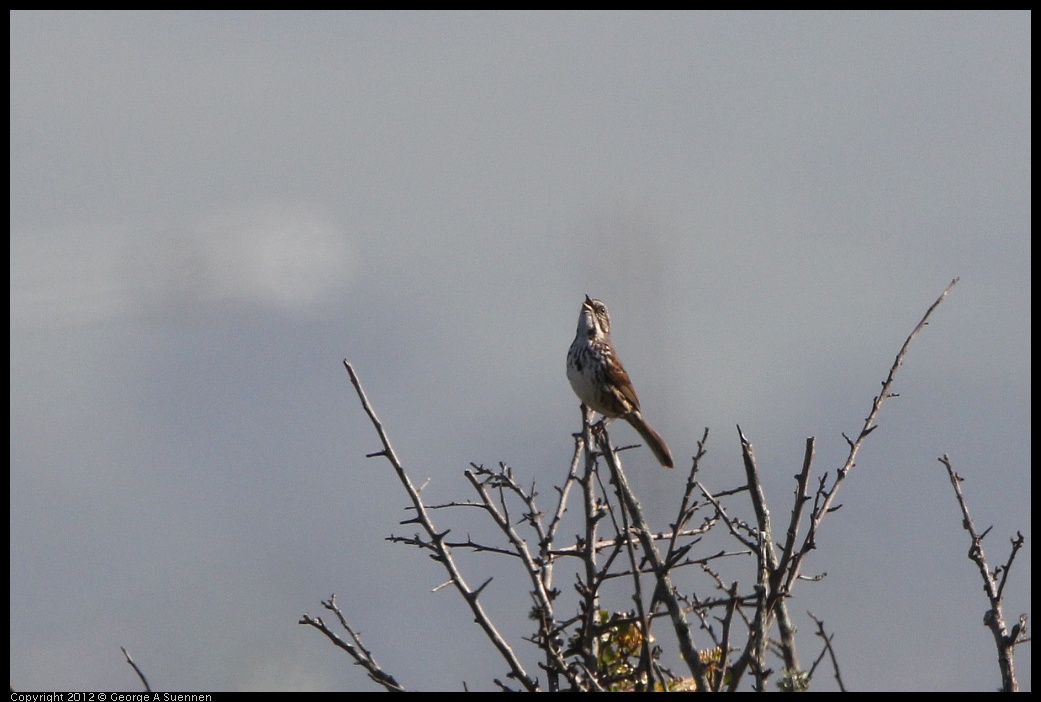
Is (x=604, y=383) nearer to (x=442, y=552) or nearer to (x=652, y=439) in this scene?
(x=652, y=439)

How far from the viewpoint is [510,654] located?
599cm

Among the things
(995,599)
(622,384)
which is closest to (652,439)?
(622,384)

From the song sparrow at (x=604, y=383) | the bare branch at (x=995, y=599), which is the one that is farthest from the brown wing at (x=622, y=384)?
the bare branch at (x=995, y=599)

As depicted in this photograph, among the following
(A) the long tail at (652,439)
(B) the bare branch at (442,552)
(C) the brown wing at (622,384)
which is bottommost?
(B) the bare branch at (442,552)

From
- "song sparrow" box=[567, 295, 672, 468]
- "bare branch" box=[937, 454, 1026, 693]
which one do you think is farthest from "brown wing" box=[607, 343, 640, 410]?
"bare branch" box=[937, 454, 1026, 693]

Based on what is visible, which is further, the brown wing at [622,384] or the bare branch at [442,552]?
the brown wing at [622,384]

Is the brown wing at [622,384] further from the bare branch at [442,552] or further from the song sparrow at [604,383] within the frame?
the bare branch at [442,552]

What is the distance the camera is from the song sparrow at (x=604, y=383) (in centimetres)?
1009

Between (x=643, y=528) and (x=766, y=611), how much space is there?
2.11 ft

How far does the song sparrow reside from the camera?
10.1m

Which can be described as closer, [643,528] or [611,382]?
[643,528]

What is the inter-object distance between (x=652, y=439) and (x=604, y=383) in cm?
60
